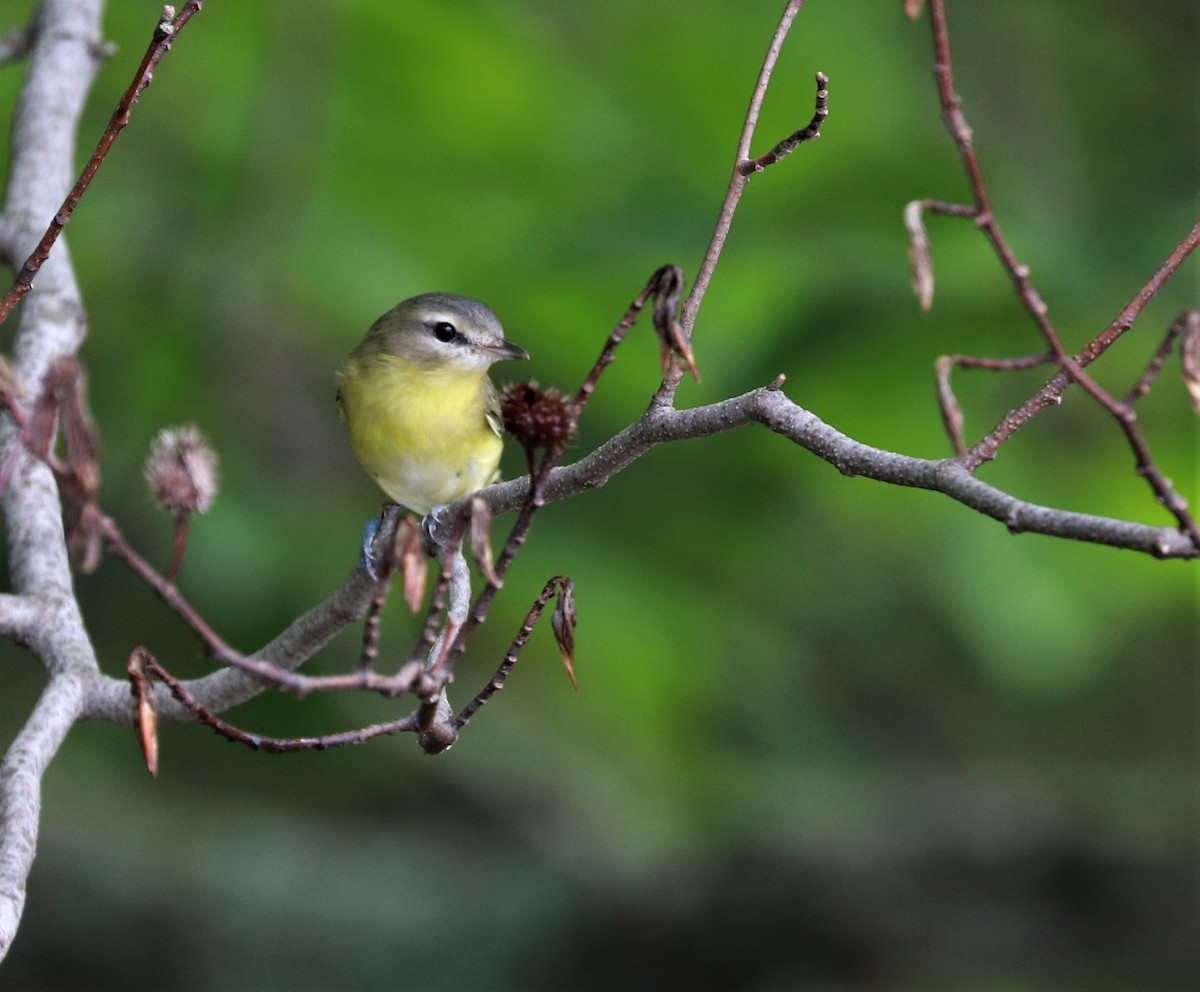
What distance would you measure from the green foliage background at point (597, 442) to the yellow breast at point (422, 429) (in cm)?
83

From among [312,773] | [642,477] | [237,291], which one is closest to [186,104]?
[237,291]

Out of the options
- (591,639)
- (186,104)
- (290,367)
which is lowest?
(591,639)

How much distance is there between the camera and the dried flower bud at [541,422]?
2.11m

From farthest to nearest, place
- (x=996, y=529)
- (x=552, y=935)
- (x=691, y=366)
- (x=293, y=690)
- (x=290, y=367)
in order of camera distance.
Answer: (x=552, y=935) → (x=290, y=367) → (x=996, y=529) → (x=691, y=366) → (x=293, y=690)

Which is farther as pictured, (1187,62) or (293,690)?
(1187,62)

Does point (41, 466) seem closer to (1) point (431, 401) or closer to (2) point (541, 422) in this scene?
(1) point (431, 401)

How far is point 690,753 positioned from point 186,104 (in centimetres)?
357

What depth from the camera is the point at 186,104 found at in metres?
6.34

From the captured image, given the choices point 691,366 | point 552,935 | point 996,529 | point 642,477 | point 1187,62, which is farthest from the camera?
point 552,935

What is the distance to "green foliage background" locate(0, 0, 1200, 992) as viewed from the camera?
18.3 ft

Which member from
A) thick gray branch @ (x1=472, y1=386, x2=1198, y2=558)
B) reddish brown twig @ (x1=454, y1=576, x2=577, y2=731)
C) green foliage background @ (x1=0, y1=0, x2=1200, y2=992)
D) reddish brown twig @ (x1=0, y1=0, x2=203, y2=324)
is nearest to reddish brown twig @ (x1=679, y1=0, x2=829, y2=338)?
thick gray branch @ (x1=472, y1=386, x2=1198, y2=558)

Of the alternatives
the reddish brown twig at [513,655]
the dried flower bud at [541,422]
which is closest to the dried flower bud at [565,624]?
the reddish brown twig at [513,655]

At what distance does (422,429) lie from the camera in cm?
473

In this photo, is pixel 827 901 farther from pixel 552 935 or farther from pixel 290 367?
pixel 290 367
